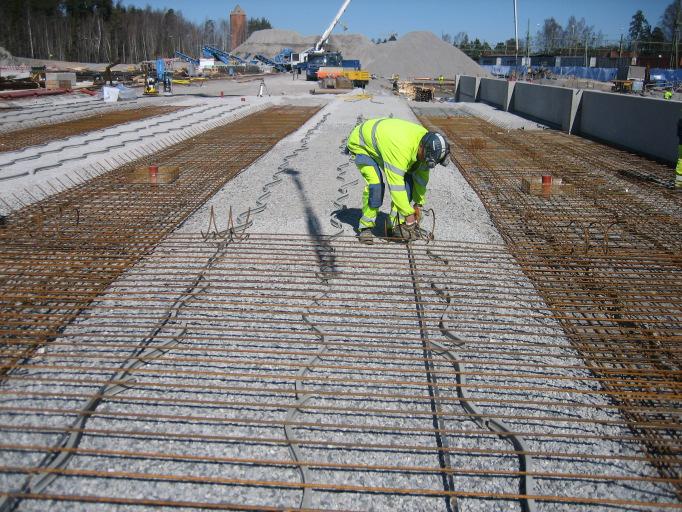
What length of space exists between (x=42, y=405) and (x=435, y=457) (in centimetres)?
216

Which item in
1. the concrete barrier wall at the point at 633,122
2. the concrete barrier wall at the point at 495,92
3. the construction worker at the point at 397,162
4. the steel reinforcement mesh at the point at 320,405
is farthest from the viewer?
the concrete barrier wall at the point at 495,92

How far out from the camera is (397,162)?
539cm

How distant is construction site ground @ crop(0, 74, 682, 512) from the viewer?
9.11ft

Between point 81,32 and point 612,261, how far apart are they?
73.1 metres

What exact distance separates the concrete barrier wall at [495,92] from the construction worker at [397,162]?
1760 cm

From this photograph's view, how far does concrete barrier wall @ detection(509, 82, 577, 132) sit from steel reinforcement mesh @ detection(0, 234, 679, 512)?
39.5 feet

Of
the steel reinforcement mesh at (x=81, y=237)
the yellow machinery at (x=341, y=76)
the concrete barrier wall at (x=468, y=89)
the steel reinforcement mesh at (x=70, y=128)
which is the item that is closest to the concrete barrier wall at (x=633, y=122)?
the steel reinforcement mesh at (x=81, y=237)

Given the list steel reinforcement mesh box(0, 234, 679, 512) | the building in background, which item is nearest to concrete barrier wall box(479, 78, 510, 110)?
steel reinforcement mesh box(0, 234, 679, 512)

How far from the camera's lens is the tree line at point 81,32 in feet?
198

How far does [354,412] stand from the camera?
329cm

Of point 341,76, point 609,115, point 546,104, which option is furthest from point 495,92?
point 609,115

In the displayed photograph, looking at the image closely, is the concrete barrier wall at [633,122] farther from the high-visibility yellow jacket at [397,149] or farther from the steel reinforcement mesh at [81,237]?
the steel reinforcement mesh at [81,237]

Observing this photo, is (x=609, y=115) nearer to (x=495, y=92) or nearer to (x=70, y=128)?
(x=495, y=92)

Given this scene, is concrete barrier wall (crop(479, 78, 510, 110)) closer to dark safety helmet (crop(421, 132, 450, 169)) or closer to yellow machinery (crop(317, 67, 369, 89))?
yellow machinery (crop(317, 67, 369, 89))
